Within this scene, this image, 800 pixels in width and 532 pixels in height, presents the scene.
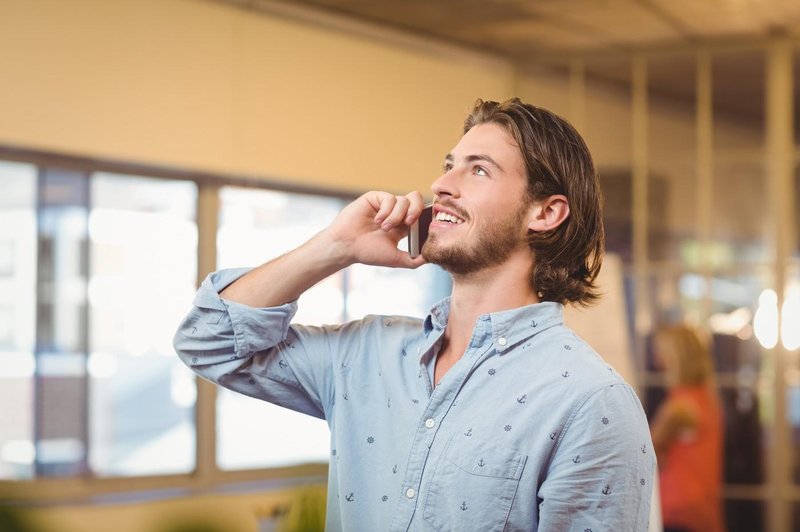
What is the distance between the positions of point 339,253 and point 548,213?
338 millimetres

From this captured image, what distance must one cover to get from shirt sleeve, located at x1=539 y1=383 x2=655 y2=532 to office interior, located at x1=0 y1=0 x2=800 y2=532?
2.34m

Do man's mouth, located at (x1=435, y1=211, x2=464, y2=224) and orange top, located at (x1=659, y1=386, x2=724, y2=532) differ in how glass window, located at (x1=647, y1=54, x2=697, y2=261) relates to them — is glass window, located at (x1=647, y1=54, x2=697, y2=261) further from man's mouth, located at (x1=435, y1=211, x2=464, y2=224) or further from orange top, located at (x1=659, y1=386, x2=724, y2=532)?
man's mouth, located at (x1=435, y1=211, x2=464, y2=224)

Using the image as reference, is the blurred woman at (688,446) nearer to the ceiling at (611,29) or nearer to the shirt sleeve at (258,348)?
the ceiling at (611,29)

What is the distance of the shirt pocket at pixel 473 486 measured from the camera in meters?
1.33

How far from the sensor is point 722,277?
5750mm

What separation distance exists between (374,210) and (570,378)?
444 millimetres

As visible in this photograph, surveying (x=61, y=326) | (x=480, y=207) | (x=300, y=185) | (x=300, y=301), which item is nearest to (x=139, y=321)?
(x=61, y=326)

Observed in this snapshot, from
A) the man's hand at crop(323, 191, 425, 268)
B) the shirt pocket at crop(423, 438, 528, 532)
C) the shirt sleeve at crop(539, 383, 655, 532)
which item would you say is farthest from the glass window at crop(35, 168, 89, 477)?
the shirt sleeve at crop(539, 383, 655, 532)

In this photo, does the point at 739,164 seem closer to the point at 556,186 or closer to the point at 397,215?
the point at 556,186

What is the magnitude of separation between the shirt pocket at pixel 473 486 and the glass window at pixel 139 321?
10.9 feet

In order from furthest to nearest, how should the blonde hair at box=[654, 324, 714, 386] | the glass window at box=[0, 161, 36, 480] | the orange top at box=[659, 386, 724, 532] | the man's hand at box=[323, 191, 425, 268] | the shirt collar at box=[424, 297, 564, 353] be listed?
the blonde hair at box=[654, 324, 714, 386] → the orange top at box=[659, 386, 724, 532] → the glass window at box=[0, 161, 36, 480] → the man's hand at box=[323, 191, 425, 268] → the shirt collar at box=[424, 297, 564, 353]

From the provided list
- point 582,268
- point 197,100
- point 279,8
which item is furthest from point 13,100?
point 582,268

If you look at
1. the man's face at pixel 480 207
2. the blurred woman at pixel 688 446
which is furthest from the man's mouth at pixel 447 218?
the blurred woman at pixel 688 446

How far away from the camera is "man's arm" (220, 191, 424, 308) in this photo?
1538 mm
